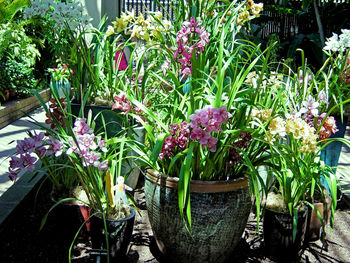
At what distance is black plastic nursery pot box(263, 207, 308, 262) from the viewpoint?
1929 millimetres

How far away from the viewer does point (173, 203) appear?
1.74m

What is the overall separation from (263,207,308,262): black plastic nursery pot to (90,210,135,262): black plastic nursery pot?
0.68m

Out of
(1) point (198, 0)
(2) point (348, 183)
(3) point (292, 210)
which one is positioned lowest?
(2) point (348, 183)

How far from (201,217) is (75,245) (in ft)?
2.36

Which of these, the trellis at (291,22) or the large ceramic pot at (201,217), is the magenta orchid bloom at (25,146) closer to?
the large ceramic pot at (201,217)

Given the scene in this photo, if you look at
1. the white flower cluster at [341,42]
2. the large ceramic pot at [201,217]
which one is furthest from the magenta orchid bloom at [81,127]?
the white flower cluster at [341,42]

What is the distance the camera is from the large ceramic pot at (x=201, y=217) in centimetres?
171

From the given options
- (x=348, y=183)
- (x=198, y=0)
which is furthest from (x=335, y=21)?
(x=198, y=0)

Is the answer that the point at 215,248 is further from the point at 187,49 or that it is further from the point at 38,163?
the point at 38,163

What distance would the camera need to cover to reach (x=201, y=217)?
1.72 meters

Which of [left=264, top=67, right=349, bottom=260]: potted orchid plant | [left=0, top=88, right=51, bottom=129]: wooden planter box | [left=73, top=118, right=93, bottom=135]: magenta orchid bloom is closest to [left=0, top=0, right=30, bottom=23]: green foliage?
[left=0, top=88, right=51, bottom=129]: wooden planter box

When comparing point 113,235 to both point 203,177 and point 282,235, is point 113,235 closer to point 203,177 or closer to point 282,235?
point 203,177

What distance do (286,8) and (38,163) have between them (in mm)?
6873

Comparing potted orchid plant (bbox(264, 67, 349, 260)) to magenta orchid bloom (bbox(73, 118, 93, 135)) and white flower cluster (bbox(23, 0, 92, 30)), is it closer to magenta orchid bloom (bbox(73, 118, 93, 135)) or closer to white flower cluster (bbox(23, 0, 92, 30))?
magenta orchid bloom (bbox(73, 118, 93, 135))
